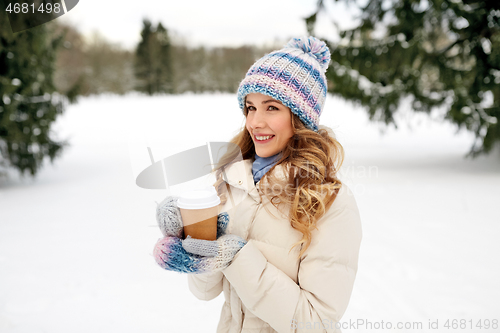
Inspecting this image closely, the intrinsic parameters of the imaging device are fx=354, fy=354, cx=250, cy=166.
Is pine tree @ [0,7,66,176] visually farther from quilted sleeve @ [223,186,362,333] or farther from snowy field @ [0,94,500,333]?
quilted sleeve @ [223,186,362,333]

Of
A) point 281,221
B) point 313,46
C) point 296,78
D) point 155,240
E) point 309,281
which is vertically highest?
point 313,46

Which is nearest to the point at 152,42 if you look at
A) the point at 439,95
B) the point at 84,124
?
the point at 84,124

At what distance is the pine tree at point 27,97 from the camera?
657 cm

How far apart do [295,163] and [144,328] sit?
7.39ft

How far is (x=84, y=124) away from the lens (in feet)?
54.1

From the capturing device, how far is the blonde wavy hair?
1.35m

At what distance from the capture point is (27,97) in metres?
7.16

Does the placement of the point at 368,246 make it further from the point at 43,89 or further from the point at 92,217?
the point at 43,89

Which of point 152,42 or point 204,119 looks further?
point 152,42

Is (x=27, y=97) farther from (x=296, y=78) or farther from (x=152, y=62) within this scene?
(x=152, y=62)

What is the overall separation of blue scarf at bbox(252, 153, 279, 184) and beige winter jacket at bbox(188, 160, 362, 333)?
0.07 m

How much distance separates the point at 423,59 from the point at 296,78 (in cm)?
747

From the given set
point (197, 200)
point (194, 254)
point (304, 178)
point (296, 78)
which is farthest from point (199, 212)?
point (296, 78)

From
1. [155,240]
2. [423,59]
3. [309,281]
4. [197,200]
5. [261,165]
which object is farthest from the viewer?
[423,59]
